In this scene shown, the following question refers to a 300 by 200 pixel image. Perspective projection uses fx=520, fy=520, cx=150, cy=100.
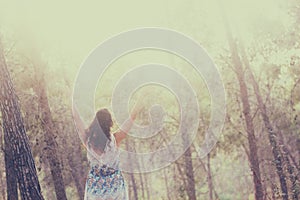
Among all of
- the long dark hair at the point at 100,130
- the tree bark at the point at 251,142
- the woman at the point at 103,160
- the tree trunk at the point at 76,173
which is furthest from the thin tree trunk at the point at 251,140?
the tree trunk at the point at 76,173

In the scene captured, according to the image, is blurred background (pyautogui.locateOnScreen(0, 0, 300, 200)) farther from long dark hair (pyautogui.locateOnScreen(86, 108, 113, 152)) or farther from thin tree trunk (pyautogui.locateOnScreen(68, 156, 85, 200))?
long dark hair (pyautogui.locateOnScreen(86, 108, 113, 152))

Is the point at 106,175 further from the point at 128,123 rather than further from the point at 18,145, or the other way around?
the point at 18,145

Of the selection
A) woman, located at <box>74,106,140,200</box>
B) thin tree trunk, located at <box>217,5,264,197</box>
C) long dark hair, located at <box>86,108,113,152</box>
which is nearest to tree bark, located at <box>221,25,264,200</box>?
thin tree trunk, located at <box>217,5,264,197</box>

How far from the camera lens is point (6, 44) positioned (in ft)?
63.2

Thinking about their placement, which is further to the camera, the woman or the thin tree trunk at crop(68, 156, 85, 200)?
the thin tree trunk at crop(68, 156, 85, 200)

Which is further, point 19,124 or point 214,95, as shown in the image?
point 214,95

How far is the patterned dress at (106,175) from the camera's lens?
17.7ft

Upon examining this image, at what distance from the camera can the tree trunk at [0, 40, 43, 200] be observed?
26.1 feet

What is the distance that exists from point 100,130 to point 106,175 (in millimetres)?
485

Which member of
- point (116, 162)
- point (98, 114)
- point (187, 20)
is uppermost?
point (187, 20)

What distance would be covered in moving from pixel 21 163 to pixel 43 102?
24.2 ft

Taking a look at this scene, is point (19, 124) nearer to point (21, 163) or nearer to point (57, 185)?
point (21, 163)

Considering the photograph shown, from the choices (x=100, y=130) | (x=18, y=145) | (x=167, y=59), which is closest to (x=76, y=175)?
(x=167, y=59)

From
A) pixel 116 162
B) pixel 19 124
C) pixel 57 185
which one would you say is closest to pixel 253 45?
pixel 57 185
